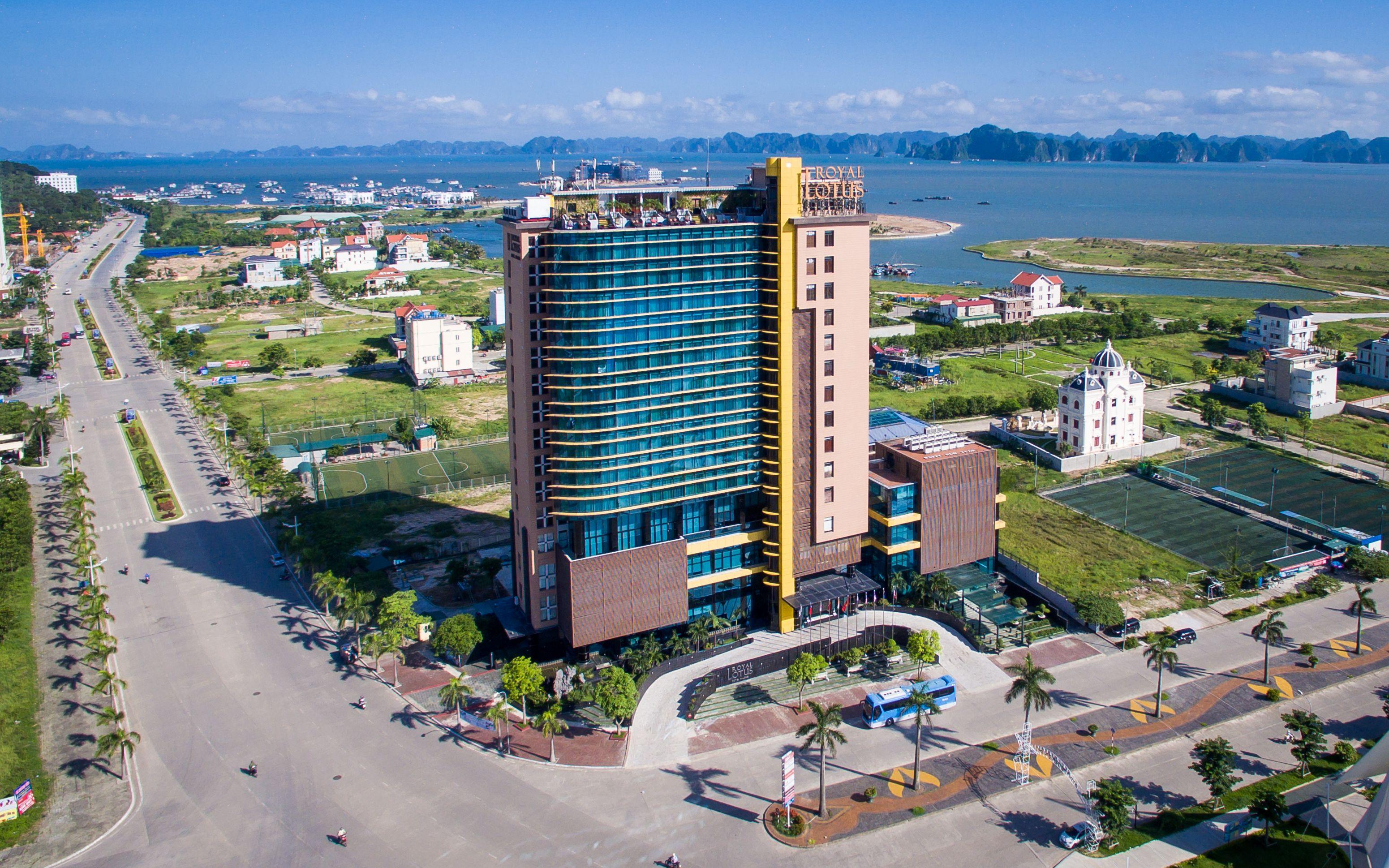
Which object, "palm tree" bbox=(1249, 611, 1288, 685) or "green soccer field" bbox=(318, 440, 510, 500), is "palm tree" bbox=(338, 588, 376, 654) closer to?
"green soccer field" bbox=(318, 440, 510, 500)

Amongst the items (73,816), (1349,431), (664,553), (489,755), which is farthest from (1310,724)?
(1349,431)

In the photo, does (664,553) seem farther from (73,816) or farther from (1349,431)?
(1349,431)

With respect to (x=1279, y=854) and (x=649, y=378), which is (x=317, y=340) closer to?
(x=649, y=378)

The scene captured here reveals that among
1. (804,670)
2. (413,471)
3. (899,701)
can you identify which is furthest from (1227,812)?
(413,471)

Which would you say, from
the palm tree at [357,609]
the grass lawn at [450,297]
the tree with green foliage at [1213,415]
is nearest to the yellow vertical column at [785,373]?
the palm tree at [357,609]

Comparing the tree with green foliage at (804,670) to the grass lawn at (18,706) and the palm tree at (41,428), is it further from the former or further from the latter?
the palm tree at (41,428)
